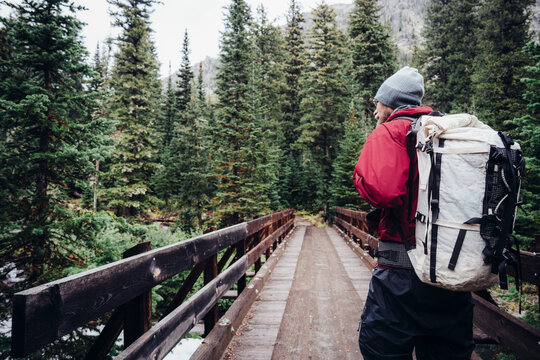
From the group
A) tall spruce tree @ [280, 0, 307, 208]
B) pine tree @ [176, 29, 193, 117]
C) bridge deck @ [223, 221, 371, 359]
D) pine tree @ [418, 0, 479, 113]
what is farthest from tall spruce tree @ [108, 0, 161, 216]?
pine tree @ [418, 0, 479, 113]

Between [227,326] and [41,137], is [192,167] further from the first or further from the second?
[227,326]

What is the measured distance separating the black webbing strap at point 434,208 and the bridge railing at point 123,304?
1.59m

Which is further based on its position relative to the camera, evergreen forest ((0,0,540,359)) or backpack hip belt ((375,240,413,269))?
evergreen forest ((0,0,540,359))

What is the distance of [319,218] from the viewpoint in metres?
26.7

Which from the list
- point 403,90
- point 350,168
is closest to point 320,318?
point 403,90

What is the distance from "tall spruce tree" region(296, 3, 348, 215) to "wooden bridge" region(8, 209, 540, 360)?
25064 millimetres

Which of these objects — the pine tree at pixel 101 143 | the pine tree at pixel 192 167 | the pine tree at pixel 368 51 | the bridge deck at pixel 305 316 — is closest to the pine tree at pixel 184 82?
the pine tree at pixel 101 143

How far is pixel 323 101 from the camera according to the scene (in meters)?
30.6

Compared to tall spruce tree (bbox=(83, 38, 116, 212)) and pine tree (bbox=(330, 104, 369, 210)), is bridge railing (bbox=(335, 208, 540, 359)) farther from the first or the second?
pine tree (bbox=(330, 104, 369, 210))

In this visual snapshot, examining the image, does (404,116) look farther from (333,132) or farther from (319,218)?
(333,132)

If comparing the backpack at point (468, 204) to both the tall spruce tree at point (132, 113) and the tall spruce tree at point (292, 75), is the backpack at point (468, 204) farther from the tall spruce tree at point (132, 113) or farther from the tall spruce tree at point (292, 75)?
the tall spruce tree at point (292, 75)

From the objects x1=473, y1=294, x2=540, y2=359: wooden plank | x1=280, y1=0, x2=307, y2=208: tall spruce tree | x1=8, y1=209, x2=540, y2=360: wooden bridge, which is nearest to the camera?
x1=8, y1=209, x2=540, y2=360: wooden bridge

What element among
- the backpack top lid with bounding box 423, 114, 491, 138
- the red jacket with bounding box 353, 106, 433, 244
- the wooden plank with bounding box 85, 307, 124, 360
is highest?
the backpack top lid with bounding box 423, 114, 491, 138

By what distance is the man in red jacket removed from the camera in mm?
1787
